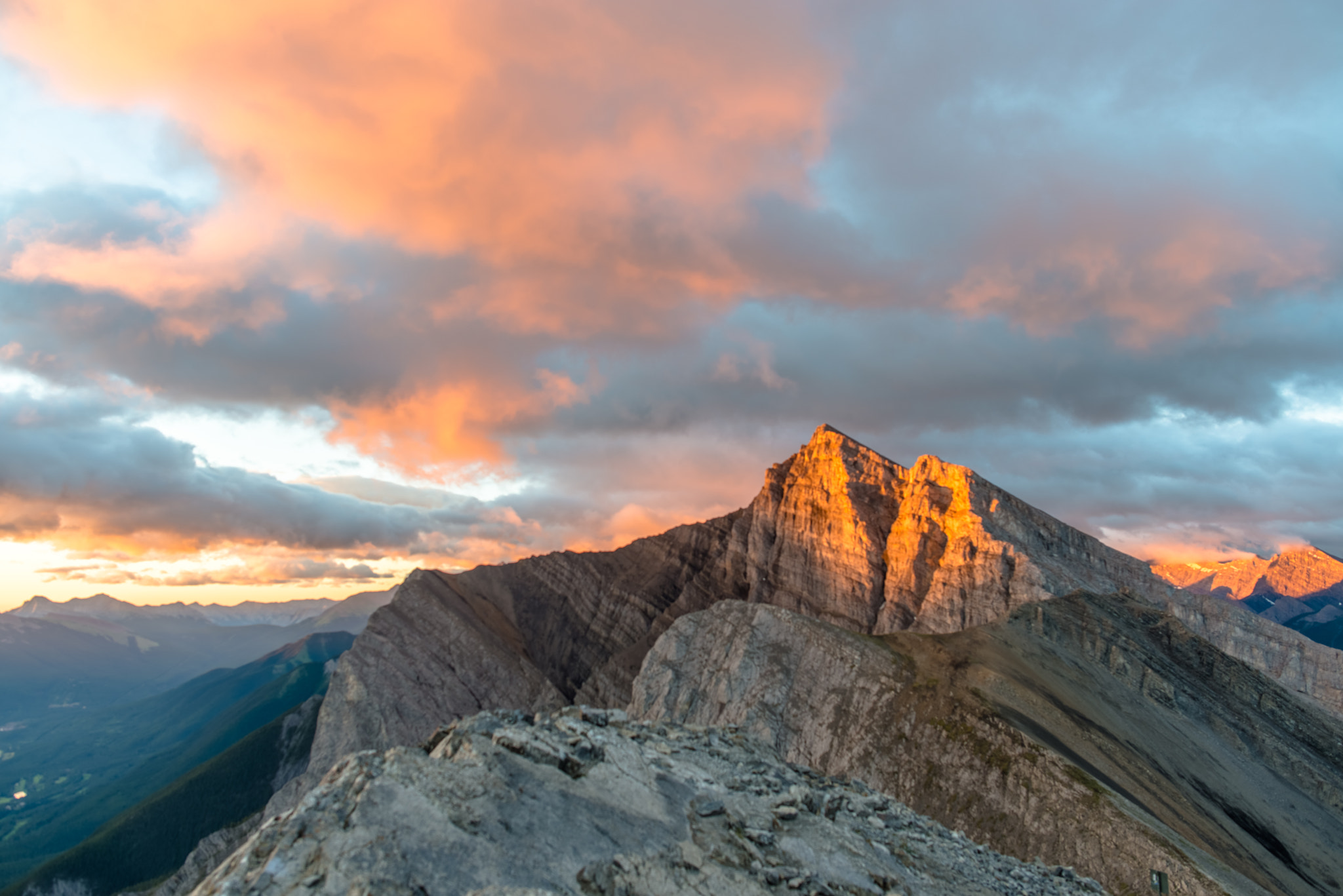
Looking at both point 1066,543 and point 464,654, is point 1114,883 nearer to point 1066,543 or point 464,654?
point 1066,543

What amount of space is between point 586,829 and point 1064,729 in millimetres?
59241

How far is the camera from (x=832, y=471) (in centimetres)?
16625

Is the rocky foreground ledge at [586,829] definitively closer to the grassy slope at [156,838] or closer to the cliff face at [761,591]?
the cliff face at [761,591]

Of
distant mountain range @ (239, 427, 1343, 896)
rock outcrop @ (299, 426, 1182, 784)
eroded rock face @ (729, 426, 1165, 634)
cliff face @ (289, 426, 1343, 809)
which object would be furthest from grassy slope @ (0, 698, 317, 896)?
eroded rock face @ (729, 426, 1165, 634)

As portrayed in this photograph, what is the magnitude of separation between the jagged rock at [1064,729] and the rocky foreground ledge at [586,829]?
79.0 feet

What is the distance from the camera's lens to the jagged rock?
53.2 metres

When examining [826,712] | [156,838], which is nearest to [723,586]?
[826,712]

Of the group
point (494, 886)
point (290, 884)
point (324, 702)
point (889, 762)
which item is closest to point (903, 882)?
point (494, 886)

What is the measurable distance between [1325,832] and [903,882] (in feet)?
271

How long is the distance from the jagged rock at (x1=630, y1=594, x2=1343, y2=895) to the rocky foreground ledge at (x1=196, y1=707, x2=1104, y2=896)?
2409cm

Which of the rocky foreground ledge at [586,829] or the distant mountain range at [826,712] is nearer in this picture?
the rocky foreground ledge at [586,829]

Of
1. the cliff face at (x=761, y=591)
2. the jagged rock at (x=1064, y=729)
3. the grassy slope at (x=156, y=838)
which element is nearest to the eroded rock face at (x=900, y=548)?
the cliff face at (x=761, y=591)

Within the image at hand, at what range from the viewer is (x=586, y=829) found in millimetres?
19797

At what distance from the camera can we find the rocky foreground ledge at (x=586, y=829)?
16328 mm
